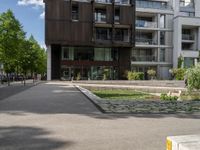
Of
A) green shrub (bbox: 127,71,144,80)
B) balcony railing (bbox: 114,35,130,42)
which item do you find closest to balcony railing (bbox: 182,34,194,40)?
balcony railing (bbox: 114,35,130,42)

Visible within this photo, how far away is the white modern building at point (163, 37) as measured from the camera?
5738 cm

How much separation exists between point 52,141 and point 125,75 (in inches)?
1747

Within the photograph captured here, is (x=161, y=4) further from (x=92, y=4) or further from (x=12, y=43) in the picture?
(x=12, y=43)

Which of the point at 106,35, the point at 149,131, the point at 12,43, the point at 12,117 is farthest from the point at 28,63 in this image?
the point at 149,131

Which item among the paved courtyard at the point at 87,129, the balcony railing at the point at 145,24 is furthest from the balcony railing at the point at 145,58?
the paved courtyard at the point at 87,129

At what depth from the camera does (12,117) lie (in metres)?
10.5

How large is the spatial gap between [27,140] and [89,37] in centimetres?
4279

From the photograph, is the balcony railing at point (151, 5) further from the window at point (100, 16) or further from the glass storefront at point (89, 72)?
the glass storefront at point (89, 72)

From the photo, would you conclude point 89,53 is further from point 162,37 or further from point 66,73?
point 162,37

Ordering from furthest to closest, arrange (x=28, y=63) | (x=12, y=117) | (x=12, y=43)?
(x=28, y=63) → (x=12, y=43) → (x=12, y=117)

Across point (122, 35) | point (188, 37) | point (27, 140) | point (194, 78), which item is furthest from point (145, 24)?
point (27, 140)

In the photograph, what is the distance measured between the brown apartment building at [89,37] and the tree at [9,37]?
7621 millimetres

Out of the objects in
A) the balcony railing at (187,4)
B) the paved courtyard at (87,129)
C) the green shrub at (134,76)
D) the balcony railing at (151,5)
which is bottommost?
the paved courtyard at (87,129)

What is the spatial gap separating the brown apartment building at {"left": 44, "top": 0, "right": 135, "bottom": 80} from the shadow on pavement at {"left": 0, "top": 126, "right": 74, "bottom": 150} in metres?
40.0
